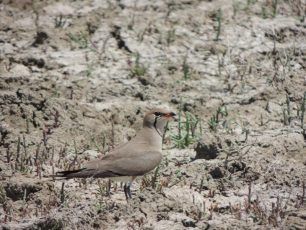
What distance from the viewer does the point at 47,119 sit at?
9.49 m

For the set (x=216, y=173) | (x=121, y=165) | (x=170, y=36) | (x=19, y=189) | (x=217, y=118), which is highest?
(x=170, y=36)

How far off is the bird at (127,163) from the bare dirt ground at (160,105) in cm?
19

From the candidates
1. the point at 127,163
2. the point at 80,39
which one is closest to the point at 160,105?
the point at 80,39

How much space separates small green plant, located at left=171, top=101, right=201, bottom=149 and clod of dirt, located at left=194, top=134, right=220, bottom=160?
1.41 feet

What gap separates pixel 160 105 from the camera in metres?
9.99

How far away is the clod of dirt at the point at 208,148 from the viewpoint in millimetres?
8656

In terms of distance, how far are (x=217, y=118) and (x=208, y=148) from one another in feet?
3.37

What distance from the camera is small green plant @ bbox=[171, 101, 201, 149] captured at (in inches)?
363

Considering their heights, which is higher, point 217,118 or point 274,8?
point 274,8

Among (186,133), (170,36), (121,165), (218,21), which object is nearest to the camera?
(121,165)

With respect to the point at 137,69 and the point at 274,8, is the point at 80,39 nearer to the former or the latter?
the point at 137,69

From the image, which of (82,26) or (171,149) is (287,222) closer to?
(171,149)

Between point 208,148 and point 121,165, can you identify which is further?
point 208,148

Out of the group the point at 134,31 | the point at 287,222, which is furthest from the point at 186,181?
the point at 134,31
